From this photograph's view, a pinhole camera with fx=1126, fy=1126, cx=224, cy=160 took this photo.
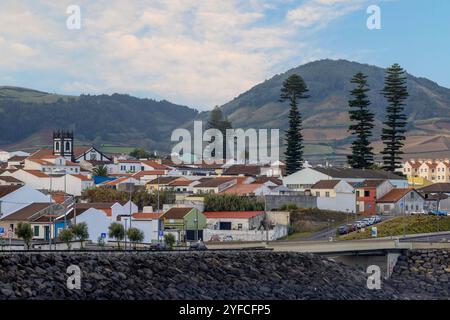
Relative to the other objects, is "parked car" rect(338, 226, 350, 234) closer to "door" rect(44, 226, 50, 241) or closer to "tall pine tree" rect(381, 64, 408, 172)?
"door" rect(44, 226, 50, 241)

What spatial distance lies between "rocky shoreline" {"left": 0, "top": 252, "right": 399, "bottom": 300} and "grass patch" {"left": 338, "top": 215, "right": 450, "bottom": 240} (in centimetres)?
1862

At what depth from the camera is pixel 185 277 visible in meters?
43.1

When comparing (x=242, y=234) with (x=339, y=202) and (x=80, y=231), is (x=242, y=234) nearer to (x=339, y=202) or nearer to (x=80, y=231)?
(x=339, y=202)

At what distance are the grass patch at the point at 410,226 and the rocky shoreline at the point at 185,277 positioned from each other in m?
18.6

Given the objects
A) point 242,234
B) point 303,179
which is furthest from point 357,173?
point 242,234

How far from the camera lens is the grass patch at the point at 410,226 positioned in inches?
2795

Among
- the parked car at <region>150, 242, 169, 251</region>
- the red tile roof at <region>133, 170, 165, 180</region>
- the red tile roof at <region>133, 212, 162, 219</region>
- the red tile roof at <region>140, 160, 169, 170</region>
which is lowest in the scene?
the parked car at <region>150, 242, 169, 251</region>

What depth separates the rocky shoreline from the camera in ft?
121

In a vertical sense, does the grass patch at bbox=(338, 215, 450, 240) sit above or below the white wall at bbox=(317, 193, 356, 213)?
below

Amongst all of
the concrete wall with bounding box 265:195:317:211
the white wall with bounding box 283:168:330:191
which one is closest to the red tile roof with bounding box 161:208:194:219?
the concrete wall with bounding box 265:195:317:211
